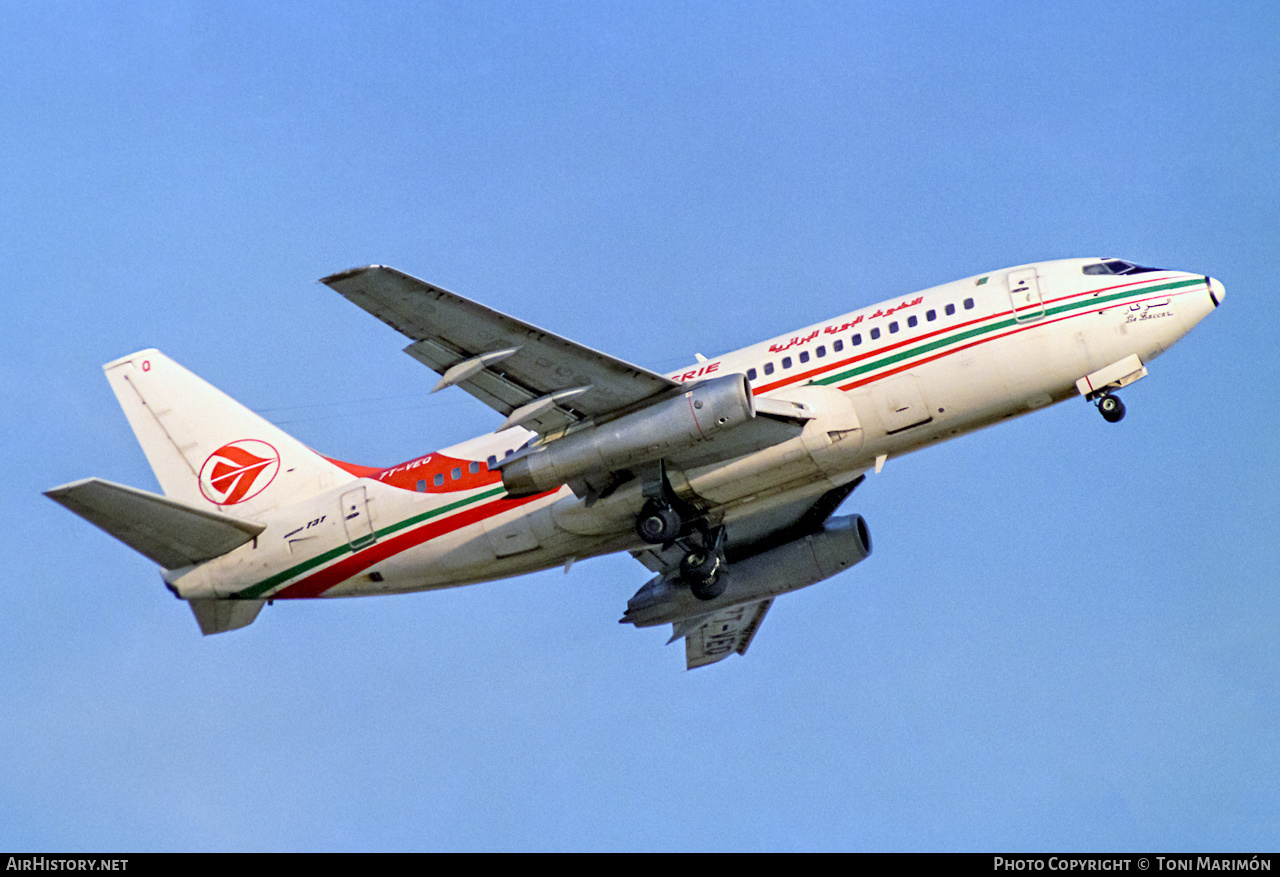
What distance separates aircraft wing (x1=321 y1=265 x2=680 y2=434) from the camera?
1160 inches

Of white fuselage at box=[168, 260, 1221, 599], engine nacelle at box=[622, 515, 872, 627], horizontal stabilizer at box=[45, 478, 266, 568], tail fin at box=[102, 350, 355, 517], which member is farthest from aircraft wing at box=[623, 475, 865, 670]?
horizontal stabilizer at box=[45, 478, 266, 568]

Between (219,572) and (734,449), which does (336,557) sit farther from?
(734,449)

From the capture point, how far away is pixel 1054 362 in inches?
1275

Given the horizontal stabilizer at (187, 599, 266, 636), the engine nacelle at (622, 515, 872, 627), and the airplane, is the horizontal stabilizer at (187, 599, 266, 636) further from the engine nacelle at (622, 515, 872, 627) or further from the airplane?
the engine nacelle at (622, 515, 872, 627)

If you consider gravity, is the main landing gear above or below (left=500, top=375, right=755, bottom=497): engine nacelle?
below

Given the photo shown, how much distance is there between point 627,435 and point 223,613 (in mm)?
12547

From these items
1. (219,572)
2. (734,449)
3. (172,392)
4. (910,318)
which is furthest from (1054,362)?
(172,392)

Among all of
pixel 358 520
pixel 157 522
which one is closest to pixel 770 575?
pixel 358 520

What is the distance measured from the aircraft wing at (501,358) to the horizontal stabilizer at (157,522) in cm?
852

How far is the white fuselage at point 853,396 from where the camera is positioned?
32406 millimetres

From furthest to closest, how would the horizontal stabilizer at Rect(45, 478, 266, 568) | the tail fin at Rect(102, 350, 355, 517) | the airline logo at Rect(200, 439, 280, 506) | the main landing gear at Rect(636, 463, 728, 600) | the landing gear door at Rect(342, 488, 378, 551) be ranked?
the airline logo at Rect(200, 439, 280, 506), the tail fin at Rect(102, 350, 355, 517), the landing gear door at Rect(342, 488, 378, 551), the horizontal stabilizer at Rect(45, 478, 266, 568), the main landing gear at Rect(636, 463, 728, 600)

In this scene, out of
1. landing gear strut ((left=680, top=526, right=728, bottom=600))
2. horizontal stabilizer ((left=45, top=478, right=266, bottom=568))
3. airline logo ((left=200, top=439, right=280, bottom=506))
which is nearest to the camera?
horizontal stabilizer ((left=45, top=478, right=266, bottom=568))

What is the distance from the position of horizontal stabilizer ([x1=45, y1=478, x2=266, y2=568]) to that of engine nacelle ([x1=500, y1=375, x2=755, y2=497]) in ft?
27.9
